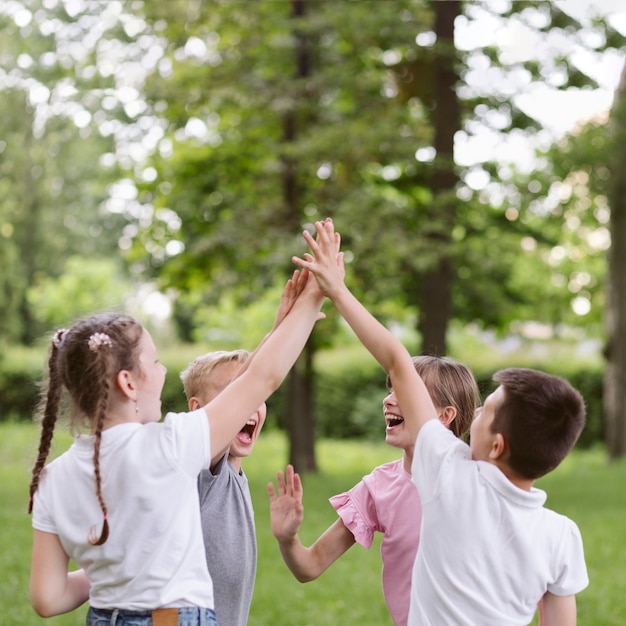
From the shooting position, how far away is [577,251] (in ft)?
97.5

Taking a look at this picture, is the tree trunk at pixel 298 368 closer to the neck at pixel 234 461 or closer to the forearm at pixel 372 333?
the neck at pixel 234 461

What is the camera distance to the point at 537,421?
7.17ft

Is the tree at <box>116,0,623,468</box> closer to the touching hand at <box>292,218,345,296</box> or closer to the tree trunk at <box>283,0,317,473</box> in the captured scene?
the tree trunk at <box>283,0,317,473</box>

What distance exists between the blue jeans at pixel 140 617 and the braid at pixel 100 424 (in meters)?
0.16

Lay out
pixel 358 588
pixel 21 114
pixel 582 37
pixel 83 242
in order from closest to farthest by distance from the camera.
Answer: pixel 358 588 → pixel 582 37 → pixel 21 114 → pixel 83 242

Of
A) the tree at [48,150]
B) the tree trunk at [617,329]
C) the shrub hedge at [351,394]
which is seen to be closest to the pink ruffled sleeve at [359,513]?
the tree at [48,150]

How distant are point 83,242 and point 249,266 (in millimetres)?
23133

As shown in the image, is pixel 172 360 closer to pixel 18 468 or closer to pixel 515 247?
pixel 18 468

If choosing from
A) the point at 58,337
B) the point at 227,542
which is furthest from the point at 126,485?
the point at 227,542

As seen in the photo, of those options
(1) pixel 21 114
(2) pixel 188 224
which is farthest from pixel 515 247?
(1) pixel 21 114

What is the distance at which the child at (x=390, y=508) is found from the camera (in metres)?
2.71

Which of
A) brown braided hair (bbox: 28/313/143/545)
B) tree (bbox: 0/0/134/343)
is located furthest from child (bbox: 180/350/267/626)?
tree (bbox: 0/0/134/343)

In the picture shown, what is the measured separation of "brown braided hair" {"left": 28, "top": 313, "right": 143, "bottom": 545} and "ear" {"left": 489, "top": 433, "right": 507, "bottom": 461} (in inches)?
34.3

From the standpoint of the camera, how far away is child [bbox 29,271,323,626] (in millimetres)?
2113
